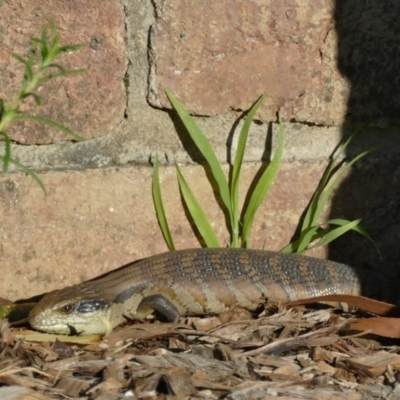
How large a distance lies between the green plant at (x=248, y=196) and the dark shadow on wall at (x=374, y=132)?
8cm

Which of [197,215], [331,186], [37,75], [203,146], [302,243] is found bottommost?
[302,243]

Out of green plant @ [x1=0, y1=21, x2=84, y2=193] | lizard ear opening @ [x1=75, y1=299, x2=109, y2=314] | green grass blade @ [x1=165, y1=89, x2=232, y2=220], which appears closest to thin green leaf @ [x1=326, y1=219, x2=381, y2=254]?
green grass blade @ [x1=165, y1=89, x2=232, y2=220]

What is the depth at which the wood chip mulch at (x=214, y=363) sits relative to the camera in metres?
2.39

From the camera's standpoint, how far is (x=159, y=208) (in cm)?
321

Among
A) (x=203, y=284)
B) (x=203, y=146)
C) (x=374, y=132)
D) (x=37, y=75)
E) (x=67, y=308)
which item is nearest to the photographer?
(x=37, y=75)

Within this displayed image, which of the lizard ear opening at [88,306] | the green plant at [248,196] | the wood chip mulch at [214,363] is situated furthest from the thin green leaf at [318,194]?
the lizard ear opening at [88,306]

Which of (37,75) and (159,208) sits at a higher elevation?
(37,75)

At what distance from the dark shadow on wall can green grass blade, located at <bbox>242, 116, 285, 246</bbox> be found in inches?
11.7

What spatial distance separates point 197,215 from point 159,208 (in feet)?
0.49

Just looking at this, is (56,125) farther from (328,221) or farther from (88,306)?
(328,221)

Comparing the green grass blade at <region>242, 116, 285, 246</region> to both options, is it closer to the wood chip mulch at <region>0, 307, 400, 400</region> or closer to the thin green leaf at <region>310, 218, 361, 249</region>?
the thin green leaf at <region>310, 218, 361, 249</region>

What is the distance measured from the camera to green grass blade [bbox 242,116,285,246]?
3234 mm

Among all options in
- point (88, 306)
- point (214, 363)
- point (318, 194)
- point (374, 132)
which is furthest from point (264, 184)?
point (214, 363)

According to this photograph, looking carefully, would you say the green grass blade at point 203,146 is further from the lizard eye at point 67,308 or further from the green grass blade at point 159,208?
the lizard eye at point 67,308
